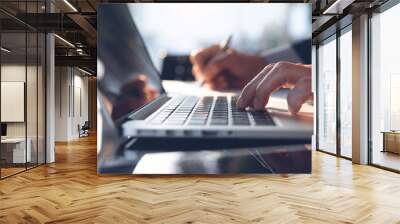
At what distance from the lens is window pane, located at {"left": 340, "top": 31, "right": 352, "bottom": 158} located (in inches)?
326

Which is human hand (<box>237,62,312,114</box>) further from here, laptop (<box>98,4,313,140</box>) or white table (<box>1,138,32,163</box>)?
white table (<box>1,138,32,163</box>)

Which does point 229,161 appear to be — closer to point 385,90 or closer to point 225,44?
point 225,44

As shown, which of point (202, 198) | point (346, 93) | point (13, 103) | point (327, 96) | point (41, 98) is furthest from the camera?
point (327, 96)

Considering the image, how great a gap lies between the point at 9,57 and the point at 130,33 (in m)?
2.08

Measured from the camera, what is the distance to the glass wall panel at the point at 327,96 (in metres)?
9.42

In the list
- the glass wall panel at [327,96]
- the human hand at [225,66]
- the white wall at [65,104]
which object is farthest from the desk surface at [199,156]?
the white wall at [65,104]

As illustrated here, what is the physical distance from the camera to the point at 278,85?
587 centimetres

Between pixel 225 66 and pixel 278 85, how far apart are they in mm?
895

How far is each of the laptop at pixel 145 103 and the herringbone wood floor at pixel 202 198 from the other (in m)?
0.81

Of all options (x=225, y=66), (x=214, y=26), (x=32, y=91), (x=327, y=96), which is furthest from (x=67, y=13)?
(x=327, y=96)

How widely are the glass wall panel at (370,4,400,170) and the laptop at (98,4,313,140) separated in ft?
7.31

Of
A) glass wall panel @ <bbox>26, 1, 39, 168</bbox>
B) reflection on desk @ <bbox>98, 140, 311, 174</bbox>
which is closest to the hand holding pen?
reflection on desk @ <bbox>98, 140, 311, 174</bbox>

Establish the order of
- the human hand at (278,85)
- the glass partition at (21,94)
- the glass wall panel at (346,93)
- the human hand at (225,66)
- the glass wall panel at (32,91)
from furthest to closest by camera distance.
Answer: the glass wall panel at (346,93) < the glass wall panel at (32,91) < the glass partition at (21,94) < the human hand at (225,66) < the human hand at (278,85)

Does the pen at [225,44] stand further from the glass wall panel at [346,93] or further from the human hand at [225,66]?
the glass wall panel at [346,93]
